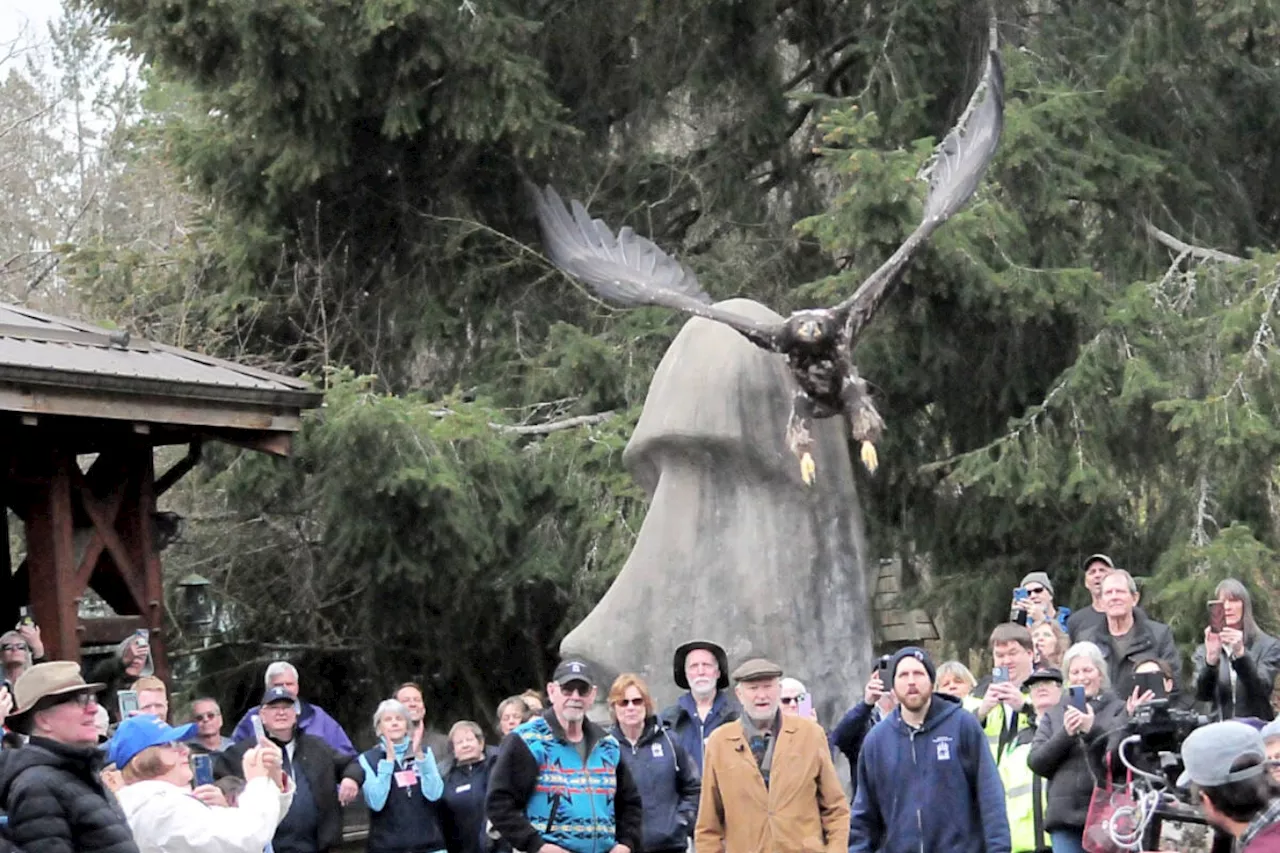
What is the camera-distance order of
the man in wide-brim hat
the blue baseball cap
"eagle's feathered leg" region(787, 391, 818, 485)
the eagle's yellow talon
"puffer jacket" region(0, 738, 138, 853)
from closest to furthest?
"puffer jacket" region(0, 738, 138, 853) → the blue baseball cap → the man in wide-brim hat → the eagle's yellow talon → "eagle's feathered leg" region(787, 391, 818, 485)

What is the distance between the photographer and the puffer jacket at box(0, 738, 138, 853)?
6281 mm

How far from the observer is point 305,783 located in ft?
33.2

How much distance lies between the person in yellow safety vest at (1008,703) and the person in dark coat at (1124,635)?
46 cm

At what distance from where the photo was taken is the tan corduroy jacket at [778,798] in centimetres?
809

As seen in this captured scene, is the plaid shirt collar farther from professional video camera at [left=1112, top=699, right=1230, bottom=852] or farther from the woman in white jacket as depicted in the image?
the woman in white jacket

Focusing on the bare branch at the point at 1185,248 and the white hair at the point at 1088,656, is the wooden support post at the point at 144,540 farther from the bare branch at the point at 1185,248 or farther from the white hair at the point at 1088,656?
the bare branch at the point at 1185,248

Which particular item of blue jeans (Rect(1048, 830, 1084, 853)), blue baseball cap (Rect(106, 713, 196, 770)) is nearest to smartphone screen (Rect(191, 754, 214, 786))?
blue baseball cap (Rect(106, 713, 196, 770))

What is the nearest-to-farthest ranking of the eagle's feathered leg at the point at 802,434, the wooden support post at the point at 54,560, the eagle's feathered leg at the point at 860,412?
the eagle's feathered leg at the point at 802,434 → the eagle's feathered leg at the point at 860,412 → the wooden support post at the point at 54,560

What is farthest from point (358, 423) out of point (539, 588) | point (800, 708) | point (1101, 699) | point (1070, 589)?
point (1101, 699)

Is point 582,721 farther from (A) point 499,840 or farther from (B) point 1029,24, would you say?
(B) point 1029,24

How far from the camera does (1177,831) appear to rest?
6.24 metres

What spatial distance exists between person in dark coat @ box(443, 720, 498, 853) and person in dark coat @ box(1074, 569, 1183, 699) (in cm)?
280

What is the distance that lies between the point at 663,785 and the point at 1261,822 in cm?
503

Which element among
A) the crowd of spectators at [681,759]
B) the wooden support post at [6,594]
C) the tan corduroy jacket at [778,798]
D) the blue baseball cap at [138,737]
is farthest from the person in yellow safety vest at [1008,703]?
the wooden support post at [6,594]
